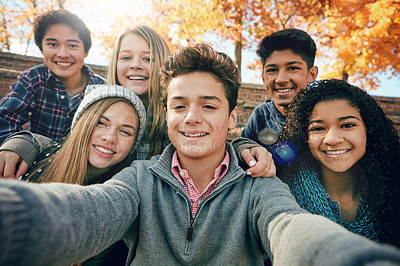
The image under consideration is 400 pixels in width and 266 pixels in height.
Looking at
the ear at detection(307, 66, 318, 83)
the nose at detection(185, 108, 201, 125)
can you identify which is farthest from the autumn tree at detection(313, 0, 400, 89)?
the nose at detection(185, 108, 201, 125)

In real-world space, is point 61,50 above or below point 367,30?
below

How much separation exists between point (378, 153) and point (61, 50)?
376 centimetres

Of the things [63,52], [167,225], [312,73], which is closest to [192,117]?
[167,225]

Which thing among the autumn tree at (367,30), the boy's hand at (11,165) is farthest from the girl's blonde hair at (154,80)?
the autumn tree at (367,30)

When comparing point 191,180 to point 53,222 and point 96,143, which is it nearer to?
point 96,143

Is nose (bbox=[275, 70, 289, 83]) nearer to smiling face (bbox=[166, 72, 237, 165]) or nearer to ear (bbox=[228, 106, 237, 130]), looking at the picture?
ear (bbox=[228, 106, 237, 130])

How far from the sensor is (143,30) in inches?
117

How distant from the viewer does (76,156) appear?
2.08m

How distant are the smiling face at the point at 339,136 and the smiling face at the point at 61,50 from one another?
311 centimetres

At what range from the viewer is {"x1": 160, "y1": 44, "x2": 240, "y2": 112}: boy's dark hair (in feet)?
6.26

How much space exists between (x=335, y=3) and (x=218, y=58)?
9.05 meters

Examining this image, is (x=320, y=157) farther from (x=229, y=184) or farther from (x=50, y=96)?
(x=50, y=96)

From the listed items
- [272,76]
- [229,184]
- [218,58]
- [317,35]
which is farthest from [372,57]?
[229,184]

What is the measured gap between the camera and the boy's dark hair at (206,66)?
1909 mm
